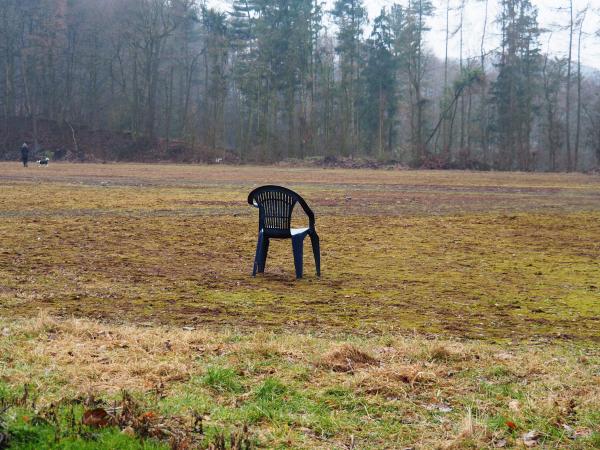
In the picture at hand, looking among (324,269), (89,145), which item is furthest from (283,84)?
(324,269)

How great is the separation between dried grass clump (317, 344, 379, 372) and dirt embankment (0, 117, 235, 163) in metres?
57.4

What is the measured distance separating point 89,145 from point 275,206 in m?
60.8

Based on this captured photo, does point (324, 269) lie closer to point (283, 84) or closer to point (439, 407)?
point (439, 407)

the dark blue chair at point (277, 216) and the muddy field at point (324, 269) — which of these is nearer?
the muddy field at point (324, 269)

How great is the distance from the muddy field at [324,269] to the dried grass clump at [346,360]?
122cm

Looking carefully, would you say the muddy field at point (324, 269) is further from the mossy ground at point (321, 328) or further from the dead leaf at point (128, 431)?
the dead leaf at point (128, 431)

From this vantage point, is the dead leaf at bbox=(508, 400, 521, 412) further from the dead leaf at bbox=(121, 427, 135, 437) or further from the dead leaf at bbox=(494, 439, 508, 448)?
A: the dead leaf at bbox=(121, 427, 135, 437)

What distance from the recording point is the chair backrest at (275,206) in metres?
9.05

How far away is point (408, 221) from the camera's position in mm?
16266

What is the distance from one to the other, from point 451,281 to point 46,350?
559cm

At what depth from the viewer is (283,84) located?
2608 inches

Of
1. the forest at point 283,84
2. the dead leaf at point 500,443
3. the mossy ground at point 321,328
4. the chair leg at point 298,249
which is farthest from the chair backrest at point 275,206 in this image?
the forest at point 283,84

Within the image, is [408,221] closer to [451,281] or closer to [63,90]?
[451,281]

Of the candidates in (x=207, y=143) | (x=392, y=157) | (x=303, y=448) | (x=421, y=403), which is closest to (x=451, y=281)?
(x=421, y=403)
